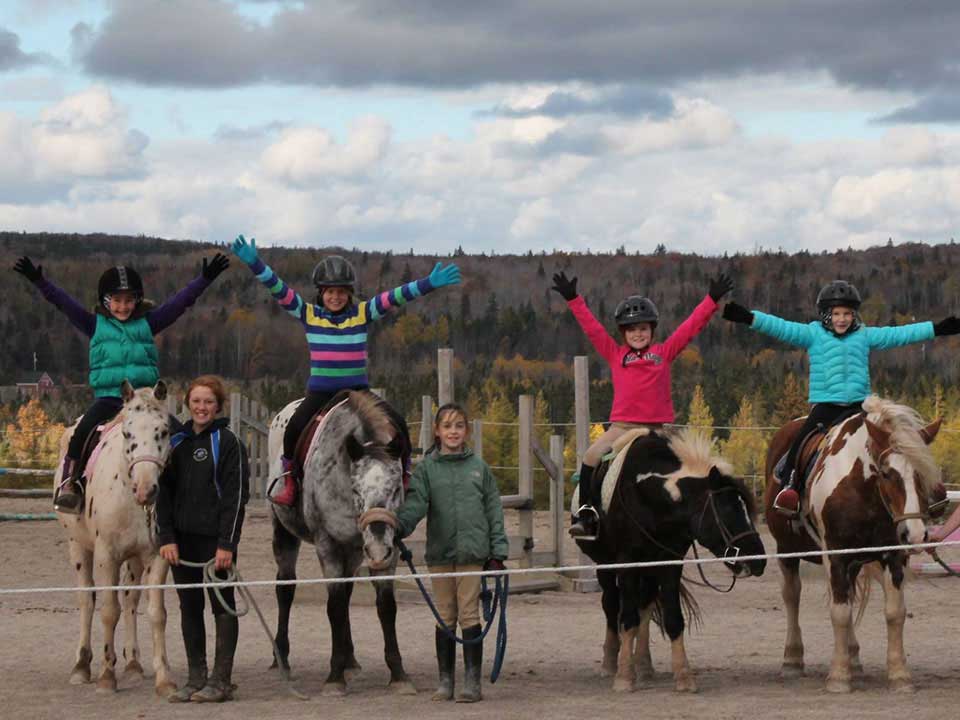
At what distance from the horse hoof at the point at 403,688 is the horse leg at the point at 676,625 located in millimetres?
1550

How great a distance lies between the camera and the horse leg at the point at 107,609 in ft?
31.3

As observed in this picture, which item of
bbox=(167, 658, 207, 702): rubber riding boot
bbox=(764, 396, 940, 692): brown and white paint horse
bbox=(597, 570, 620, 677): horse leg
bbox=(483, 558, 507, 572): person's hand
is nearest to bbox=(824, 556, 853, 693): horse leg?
bbox=(764, 396, 940, 692): brown and white paint horse

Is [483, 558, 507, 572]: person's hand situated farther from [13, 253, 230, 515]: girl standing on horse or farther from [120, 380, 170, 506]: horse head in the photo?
[13, 253, 230, 515]: girl standing on horse

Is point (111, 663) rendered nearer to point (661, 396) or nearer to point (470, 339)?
point (661, 396)

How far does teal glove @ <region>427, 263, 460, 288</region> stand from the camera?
33.1 feet

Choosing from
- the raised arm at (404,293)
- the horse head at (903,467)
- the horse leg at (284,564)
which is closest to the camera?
the horse head at (903,467)

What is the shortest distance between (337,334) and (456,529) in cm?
170

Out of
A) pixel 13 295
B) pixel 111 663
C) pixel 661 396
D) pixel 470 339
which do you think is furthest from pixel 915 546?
pixel 13 295

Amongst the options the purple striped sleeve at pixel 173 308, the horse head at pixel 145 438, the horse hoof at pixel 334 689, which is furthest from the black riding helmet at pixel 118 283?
the horse hoof at pixel 334 689

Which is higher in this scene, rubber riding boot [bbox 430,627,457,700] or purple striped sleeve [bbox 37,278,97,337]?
purple striped sleeve [bbox 37,278,97,337]

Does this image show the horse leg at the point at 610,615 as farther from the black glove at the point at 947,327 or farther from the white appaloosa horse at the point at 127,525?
the white appaloosa horse at the point at 127,525

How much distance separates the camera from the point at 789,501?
9.62 m

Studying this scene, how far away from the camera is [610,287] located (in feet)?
307

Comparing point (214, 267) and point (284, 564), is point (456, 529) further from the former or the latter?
point (214, 267)
